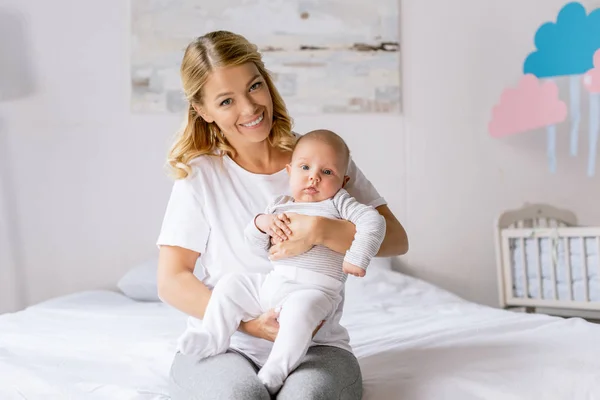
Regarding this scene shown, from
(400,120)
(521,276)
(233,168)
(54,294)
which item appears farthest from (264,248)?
(54,294)

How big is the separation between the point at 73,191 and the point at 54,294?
0.48m

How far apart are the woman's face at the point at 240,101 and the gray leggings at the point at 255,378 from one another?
0.50 meters

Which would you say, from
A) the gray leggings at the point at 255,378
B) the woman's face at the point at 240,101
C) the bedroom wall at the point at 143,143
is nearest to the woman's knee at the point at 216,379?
the gray leggings at the point at 255,378

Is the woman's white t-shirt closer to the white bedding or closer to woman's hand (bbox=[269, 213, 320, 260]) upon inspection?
woman's hand (bbox=[269, 213, 320, 260])

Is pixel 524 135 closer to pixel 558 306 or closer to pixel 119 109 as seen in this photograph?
pixel 558 306

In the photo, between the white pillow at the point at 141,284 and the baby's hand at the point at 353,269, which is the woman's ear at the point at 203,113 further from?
the white pillow at the point at 141,284

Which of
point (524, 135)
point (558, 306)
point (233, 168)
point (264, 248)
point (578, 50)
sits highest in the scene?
point (578, 50)

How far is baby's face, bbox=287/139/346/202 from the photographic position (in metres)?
1.44

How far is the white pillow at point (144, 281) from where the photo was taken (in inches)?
112

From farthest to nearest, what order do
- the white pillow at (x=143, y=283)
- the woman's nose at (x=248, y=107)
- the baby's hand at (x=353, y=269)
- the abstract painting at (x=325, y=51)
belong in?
the abstract painting at (x=325, y=51), the white pillow at (x=143, y=283), the woman's nose at (x=248, y=107), the baby's hand at (x=353, y=269)

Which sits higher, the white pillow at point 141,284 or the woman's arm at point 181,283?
the woman's arm at point 181,283

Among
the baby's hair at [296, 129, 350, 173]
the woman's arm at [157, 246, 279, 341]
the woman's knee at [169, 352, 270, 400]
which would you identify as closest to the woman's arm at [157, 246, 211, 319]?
the woman's arm at [157, 246, 279, 341]

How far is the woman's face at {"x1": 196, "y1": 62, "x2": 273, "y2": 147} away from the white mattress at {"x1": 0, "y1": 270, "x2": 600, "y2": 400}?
0.56 m

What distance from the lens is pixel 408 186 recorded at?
328 centimetres
